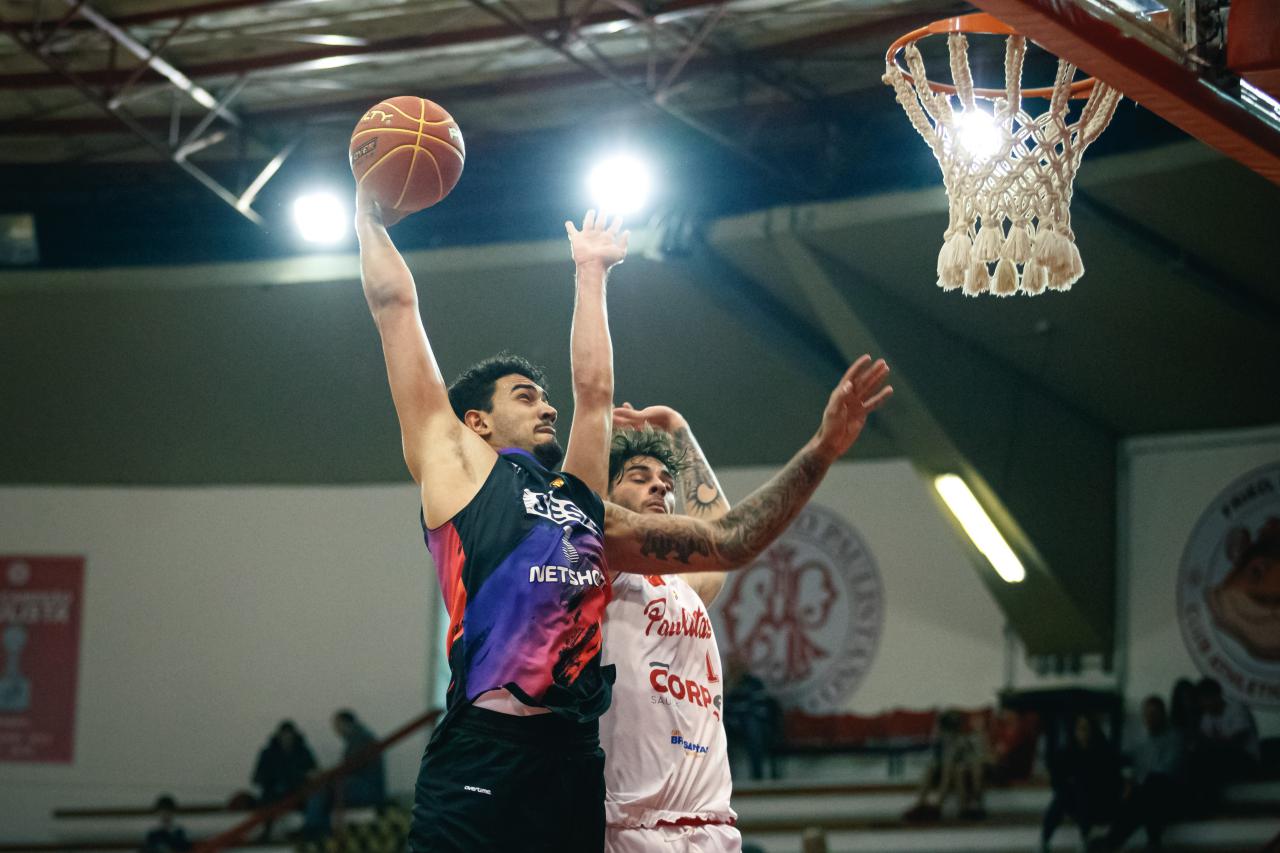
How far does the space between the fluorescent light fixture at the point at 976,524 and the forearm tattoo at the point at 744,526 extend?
936 cm

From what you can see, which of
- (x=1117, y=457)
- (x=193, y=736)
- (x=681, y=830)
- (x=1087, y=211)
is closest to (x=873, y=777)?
(x=1117, y=457)

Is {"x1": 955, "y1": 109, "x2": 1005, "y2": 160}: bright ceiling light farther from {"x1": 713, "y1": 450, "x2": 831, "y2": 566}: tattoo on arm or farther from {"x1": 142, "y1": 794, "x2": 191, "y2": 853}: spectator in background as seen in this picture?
{"x1": 142, "y1": 794, "x2": 191, "y2": 853}: spectator in background

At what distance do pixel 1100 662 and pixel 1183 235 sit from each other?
4.02 m

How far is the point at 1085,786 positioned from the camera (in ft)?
40.2

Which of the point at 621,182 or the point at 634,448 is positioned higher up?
the point at 621,182

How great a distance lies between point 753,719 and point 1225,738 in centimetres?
401

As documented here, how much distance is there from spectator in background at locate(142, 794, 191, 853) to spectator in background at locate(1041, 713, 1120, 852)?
778cm

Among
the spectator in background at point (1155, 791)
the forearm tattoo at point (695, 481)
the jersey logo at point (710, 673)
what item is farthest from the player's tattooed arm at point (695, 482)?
the spectator in background at point (1155, 791)

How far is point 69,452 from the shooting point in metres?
16.2

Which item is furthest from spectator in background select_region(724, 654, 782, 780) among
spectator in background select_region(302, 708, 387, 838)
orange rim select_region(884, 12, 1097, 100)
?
orange rim select_region(884, 12, 1097, 100)

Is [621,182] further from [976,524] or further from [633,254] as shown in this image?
[976,524]

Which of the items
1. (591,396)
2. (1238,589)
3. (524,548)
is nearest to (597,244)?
(591,396)

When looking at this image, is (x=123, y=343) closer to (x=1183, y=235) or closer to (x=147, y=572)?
(x=147, y=572)

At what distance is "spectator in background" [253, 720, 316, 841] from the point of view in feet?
48.4
